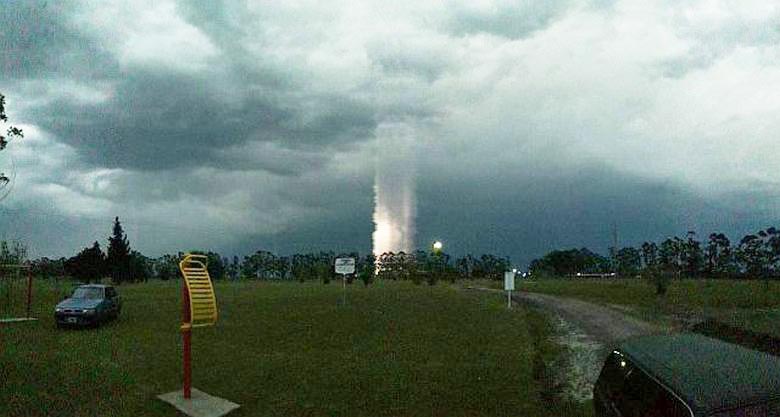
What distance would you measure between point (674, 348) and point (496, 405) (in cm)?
774

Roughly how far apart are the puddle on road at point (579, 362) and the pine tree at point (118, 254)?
3108 inches

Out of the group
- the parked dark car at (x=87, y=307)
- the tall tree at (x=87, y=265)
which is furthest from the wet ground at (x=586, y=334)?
the tall tree at (x=87, y=265)

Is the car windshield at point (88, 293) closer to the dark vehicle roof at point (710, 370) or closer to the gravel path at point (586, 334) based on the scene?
the gravel path at point (586, 334)

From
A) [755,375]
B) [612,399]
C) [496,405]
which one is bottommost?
[496,405]

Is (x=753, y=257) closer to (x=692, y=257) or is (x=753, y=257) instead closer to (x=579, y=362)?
(x=692, y=257)

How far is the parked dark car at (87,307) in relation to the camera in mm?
27672

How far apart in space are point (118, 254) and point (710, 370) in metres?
97.7

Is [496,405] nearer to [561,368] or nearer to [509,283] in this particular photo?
[561,368]

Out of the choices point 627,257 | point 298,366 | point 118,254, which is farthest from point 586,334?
point 627,257

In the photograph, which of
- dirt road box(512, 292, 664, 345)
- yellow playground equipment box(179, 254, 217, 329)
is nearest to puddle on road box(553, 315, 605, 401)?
dirt road box(512, 292, 664, 345)

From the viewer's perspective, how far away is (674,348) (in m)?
5.56

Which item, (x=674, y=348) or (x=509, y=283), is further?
(x=509, y=283)

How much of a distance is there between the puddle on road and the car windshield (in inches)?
785

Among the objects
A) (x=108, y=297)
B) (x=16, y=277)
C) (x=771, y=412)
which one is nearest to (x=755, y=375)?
(x=771, y=412)
